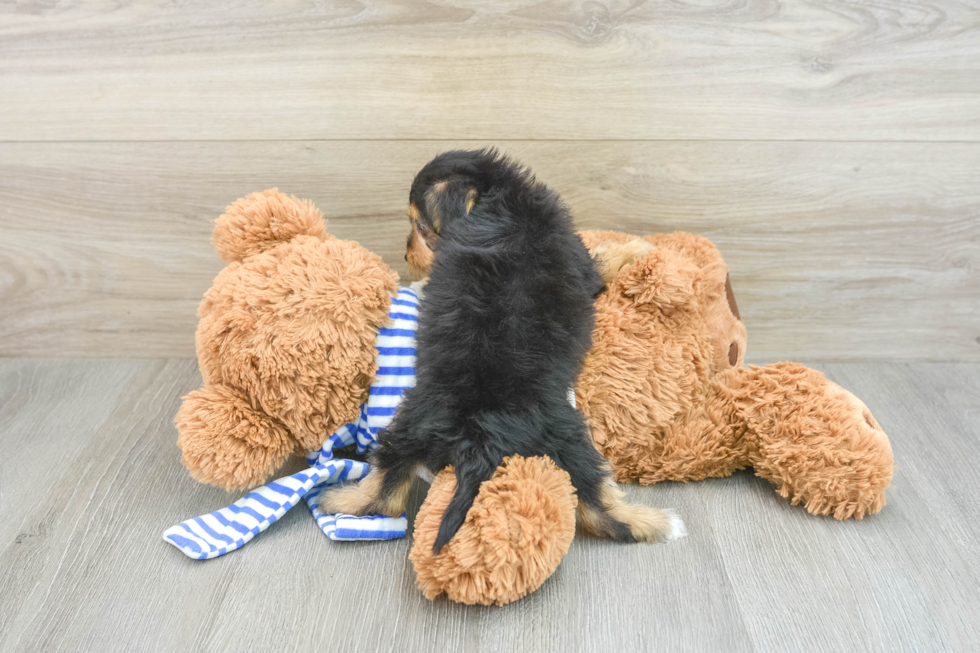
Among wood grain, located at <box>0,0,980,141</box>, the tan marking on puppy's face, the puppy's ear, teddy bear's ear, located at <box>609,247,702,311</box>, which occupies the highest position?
wood grain, located at <box>0,0,980,141</box>

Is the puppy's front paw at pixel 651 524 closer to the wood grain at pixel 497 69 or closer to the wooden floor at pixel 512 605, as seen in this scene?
the wooden floor at pixel 512 605

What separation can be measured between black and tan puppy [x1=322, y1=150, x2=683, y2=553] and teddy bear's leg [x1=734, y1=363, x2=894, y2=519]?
0.17 m

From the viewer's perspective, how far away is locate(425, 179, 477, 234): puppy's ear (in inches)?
33.4

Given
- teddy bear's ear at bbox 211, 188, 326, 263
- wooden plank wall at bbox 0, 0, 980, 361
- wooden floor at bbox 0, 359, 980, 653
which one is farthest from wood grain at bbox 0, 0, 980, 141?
wooden floor at bbox 0, 359, 980, 653

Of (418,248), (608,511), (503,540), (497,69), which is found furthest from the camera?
(497,69)

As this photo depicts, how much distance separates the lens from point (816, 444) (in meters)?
0.88

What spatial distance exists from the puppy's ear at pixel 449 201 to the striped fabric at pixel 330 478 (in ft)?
0.39

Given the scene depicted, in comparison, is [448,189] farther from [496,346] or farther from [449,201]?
[496,346]

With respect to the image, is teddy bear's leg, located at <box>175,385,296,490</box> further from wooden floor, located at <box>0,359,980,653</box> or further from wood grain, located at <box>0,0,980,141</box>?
wood grain, located at <box>0,0,980,141</box>

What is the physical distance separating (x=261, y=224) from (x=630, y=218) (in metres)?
0.62

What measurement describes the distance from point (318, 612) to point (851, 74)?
3.69 feet

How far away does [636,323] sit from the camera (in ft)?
2.99

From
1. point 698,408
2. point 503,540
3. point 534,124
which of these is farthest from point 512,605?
point 534,124

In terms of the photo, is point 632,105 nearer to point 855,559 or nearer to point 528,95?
point 528,95
